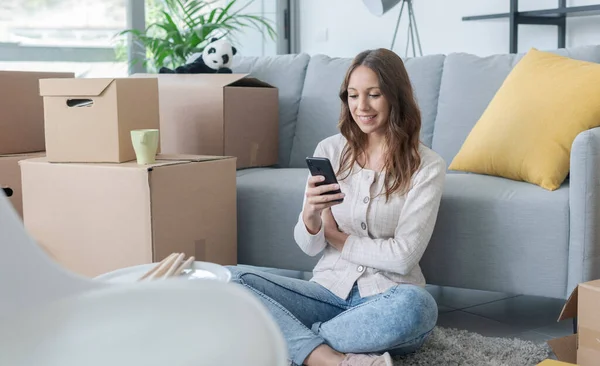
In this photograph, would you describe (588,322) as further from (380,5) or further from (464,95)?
(380,5)

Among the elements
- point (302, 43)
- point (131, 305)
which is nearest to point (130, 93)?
point (131, 305)

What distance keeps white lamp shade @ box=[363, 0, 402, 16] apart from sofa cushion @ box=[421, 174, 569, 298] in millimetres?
2323

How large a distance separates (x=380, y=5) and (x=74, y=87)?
2492 millimetres

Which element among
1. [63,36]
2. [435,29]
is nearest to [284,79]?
[63,36]

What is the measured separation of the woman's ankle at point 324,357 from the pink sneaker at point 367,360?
0.9 inches

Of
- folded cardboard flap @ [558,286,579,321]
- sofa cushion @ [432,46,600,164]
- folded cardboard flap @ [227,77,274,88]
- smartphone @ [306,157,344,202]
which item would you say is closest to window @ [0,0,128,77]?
folded cardboard flap @ [227,77,274,88]

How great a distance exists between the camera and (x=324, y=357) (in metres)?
1.77

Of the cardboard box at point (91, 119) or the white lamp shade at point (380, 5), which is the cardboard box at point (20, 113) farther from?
Result: the white lamp shade at point (380, 5)

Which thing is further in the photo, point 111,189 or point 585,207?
point 111,189

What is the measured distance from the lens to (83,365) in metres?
0.64

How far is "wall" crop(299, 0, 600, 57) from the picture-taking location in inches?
157

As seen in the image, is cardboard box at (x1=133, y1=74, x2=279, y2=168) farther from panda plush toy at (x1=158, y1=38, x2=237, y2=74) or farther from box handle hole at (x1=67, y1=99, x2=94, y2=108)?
box handle hole at (x1=67, y1=99, x2=94, y2=108)

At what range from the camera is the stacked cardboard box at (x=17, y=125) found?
2508mm

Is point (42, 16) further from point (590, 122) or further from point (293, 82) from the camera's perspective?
point (590, 122)
